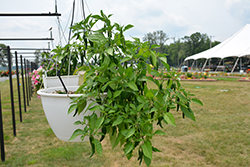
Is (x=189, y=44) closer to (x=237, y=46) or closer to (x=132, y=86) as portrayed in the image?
(x=237, y=46)

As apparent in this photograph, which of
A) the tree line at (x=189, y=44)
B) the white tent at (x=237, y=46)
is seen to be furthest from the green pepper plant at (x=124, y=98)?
the tree line at (x=189, y=44)

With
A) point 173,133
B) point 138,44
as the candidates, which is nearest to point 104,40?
point 138,44

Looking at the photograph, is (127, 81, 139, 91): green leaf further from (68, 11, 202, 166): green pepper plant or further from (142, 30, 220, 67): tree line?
(142, 30, 220, 67): tree line

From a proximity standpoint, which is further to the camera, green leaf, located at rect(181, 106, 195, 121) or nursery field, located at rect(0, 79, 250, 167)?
nursery field, located at rect(0, 79, 250, 167)

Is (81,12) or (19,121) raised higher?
(81,12)

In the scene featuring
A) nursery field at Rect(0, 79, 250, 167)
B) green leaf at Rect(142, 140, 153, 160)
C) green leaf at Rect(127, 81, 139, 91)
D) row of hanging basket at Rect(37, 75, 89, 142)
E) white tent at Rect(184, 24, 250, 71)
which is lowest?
nursery field at Rect(0, 79, 250, 167)

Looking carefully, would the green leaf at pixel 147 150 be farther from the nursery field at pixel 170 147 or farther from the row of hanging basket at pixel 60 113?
the nursery field at pixel 170 147

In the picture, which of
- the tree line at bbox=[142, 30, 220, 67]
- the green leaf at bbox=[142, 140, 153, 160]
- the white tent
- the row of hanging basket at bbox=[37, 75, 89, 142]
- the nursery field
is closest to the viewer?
the green leaf at bbox=[142, 140, 153, 160]

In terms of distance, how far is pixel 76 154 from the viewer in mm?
2768

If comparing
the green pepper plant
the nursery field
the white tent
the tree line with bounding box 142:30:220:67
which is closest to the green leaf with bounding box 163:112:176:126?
the green pepper plant

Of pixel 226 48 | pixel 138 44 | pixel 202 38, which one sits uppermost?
pixel 202 38

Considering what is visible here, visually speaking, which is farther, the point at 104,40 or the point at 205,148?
the point at 205,148

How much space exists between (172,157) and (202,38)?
1674 inches

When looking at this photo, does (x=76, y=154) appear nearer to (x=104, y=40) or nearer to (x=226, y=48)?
(x=104, y=40)
